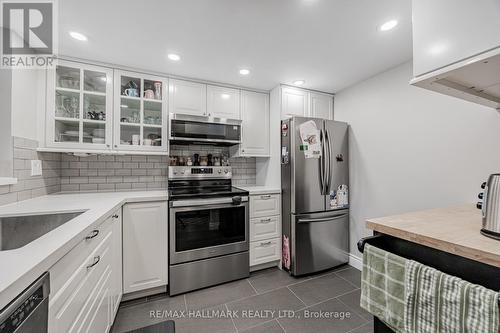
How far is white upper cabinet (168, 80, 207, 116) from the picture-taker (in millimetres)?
2330

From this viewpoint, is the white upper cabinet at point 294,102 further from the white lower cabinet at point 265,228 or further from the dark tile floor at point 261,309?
the dark tile floor at point 261,309

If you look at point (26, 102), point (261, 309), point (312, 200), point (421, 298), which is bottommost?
point (261, 309)

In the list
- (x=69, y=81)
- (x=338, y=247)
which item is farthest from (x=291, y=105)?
(x=69, y=81)

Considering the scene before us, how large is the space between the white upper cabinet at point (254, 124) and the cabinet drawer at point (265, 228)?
846mm

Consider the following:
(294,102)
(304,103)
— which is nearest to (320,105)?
(304,103)

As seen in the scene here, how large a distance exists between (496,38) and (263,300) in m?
2.22

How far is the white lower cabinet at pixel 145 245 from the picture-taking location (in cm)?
183

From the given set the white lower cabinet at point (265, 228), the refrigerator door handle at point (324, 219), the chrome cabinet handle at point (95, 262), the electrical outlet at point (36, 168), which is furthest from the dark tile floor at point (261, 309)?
the electrical outlet at point (36, 168)

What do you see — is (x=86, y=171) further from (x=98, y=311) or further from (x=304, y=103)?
(x=304, y=103)

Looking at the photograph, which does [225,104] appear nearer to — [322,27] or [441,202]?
[322,27]

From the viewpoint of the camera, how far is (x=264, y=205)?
242 cm

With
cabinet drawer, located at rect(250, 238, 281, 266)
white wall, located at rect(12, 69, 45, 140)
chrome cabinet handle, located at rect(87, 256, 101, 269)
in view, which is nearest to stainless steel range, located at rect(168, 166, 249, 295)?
cabinet drawer, located at rect(250, 238, 281, 266)

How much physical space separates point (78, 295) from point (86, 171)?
1736 mm

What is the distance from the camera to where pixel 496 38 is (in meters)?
0.74
